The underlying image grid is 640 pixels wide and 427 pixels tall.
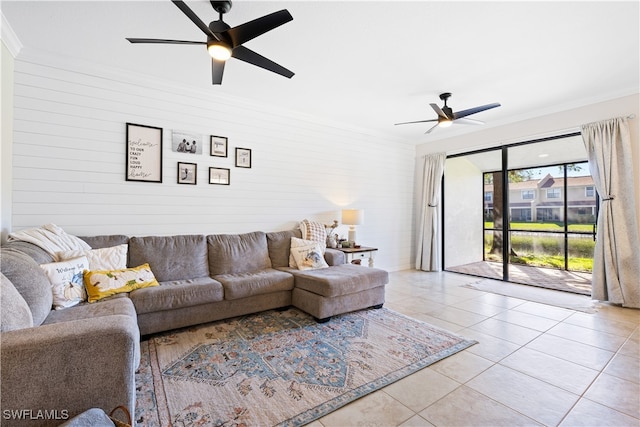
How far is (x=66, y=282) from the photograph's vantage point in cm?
224

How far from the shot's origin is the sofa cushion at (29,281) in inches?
67.4

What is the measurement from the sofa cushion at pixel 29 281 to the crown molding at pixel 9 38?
1863mm

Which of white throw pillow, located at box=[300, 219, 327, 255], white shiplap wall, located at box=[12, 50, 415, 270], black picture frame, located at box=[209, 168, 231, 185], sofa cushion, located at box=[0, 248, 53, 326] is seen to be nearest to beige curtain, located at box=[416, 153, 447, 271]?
white shiplap wall, located at box=[12, 50, 415, 270]

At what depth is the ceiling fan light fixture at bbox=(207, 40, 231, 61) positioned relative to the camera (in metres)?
2.12

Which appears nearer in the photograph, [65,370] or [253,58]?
[65,370]

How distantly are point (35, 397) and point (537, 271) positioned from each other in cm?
721

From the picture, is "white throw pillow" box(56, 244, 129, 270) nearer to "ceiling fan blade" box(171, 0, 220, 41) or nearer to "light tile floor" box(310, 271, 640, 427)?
"ceiling fan blade" box(171, 0, 220, 41)

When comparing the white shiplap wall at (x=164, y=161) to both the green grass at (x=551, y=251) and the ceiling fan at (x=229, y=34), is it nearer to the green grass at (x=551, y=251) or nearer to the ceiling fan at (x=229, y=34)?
the ceiling fan at (x=229, y=34)

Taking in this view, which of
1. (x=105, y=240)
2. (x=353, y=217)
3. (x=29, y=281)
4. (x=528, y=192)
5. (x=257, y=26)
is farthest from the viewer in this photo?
(x=528, y=192)

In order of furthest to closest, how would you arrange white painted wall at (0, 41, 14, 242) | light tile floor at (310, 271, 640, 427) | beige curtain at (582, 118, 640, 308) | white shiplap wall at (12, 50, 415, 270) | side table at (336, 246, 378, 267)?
side table at (336, 246, 378, 267) < beige curtain at (582, 118, 640, 308) < white shiplap wall at (12, 50, 415, 270) < white painted wall at (0, 41, 14, 242) < light tile floor at (310, 271, 640, 427)

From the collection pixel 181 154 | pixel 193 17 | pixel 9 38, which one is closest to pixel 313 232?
pixel 181 154

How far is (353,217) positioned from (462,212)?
334cm

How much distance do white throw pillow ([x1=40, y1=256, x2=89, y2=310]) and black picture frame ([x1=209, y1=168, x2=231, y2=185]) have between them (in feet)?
5.62

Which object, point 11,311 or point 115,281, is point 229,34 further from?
point 115,281
